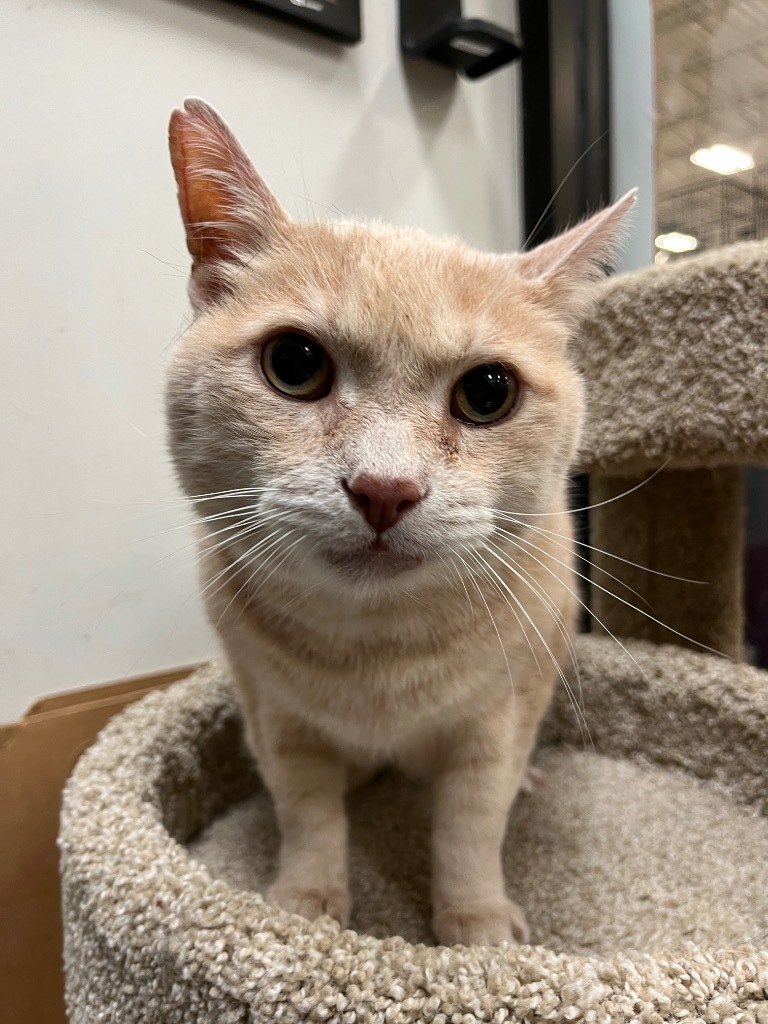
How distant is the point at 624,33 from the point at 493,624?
159 cm

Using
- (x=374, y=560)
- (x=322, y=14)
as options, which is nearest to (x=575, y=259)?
(x=374, y=560)

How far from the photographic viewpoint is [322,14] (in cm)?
130

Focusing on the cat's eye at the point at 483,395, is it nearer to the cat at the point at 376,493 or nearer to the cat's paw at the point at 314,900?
the cat at the point at 376,493

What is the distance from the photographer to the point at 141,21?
1.16 m

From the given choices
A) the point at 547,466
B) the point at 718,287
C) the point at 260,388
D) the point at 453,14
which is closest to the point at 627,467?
the point at 718,287

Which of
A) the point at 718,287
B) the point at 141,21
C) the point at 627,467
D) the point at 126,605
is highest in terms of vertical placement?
the point at 141,21

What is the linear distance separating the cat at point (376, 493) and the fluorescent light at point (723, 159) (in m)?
0.95

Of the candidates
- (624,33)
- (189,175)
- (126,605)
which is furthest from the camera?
(624,33)

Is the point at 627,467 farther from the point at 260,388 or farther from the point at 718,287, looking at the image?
the point at 260,388

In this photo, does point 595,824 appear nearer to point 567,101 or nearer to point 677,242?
point 677,242

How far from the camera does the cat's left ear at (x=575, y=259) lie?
778mm

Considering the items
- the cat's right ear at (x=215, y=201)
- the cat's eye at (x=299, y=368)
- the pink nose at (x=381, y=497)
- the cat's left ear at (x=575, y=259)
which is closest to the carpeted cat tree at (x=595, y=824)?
the cat's left ear at (x=575, y=259)

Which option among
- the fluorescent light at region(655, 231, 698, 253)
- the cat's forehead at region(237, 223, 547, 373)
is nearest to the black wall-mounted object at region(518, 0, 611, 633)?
the fluorescent light at region(655, 231, 698, 253)

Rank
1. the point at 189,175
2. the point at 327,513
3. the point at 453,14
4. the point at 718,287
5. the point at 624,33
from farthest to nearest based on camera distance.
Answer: the point at 624,33
the point at 453,14
the point at 718,287
the point at 189,175
the point at 327,513
